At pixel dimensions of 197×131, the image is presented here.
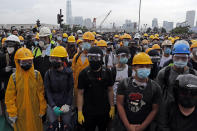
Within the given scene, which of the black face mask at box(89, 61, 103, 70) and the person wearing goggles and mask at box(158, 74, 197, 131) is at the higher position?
the black face mask at box(89, 61, 103, 70)

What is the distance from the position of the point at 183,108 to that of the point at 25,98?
2.50 meters

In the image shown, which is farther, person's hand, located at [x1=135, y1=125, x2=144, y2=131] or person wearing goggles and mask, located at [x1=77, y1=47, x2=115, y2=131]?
person wearing goggles and mask, located at [x1=77, y1=47, x2=115, y2=131]

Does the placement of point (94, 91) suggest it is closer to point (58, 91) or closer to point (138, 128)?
point (58, 91)

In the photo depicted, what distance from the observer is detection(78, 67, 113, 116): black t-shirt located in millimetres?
2650

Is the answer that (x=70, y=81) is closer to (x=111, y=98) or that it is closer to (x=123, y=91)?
(x=111, y=98)

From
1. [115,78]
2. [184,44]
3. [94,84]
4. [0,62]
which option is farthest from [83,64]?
[184,44]

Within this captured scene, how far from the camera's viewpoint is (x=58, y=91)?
2930 millimetres

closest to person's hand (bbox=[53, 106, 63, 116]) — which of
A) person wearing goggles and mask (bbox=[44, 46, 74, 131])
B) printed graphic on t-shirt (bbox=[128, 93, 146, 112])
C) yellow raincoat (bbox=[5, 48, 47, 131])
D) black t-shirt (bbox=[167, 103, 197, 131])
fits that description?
person wearing goggles and mask (bbox=[44, 46, 74, 131])

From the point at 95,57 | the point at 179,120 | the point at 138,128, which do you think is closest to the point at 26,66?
the point at 95,57

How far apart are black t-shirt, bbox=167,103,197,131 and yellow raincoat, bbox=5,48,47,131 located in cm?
219

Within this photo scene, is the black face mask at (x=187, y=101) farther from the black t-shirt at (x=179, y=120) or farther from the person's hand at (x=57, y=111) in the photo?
the person's hand at (x=57, y=111)

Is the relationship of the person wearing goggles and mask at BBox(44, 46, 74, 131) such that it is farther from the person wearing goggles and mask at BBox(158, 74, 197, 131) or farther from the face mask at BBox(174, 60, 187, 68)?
the face mask at BBox(174, 60, 187, 68)

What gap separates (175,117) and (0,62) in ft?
11.9

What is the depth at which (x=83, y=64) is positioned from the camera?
410cm
